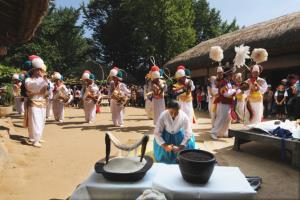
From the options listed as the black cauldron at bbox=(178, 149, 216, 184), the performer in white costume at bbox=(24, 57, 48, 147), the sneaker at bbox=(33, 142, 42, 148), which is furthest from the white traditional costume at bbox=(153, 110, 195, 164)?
the performer in white costume at bbox=(24, 57, 48, 147)

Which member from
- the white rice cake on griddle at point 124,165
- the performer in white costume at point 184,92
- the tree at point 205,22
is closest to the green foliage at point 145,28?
the tree at point 205,22

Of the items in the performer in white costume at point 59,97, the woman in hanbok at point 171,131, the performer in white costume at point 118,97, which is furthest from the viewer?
the performer in white costume at point 59,97

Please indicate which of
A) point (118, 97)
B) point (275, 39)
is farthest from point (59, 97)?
point (275, 39)

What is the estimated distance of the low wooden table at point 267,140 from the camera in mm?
4394

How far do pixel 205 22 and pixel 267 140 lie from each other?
2953cm

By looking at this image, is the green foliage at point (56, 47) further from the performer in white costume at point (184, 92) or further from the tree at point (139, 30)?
the performer in white costume at point (184, 92)

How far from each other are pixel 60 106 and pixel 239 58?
641 centimetres

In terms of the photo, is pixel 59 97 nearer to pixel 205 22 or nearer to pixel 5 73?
pixel 5 73

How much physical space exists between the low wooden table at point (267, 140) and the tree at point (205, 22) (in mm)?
27966

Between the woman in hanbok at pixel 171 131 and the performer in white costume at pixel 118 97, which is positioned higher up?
the performer in white costume at pixel 118 97

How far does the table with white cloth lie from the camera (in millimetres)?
2178

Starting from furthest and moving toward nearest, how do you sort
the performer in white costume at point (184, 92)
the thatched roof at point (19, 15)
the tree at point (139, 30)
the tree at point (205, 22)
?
the tree at point (205, 22) → the tree at point (139, 30) → the performer in white costume at point (184, 92) → the thatched roof at point (19, 15)

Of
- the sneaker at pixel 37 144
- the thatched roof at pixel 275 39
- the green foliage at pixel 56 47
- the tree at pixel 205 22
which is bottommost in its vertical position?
the sneaker at pixel 37 144

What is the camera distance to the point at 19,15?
377 centimetres
